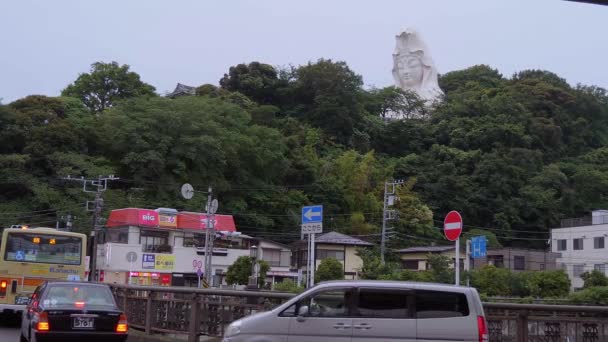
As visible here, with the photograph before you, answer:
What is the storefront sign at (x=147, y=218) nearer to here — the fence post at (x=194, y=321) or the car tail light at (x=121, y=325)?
the car tail light at (x=121, y=325)

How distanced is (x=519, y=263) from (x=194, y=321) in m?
50.3

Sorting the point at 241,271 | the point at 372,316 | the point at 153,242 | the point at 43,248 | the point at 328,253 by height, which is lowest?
the point at 372,316

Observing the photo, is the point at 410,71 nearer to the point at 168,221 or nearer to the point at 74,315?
the point at 168,221

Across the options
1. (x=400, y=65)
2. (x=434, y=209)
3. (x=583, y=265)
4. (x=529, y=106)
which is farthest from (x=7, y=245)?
(x=400, y=65)

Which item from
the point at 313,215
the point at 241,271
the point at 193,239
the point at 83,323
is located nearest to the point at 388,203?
→ the point at 193,239

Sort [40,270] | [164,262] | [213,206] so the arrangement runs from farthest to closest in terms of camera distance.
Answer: [164,262] < [213,206] < [40,270]

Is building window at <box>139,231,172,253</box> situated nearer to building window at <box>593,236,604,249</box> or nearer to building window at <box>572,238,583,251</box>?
building window at <box>572,238,583,251</box>

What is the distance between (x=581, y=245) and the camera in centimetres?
5988

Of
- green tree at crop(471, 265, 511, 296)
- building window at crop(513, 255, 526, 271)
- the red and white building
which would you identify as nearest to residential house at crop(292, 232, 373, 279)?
the red and white building

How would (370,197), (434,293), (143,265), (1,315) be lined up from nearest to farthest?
1. (434,293)
2. (1,315)
3. (143,265)
4. (370,197)

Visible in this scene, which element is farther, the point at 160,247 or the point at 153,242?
the point at 153,242

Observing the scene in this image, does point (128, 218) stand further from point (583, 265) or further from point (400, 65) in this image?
point (400, 65)

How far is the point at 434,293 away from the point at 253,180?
55008mm

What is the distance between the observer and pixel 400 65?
10425cm
